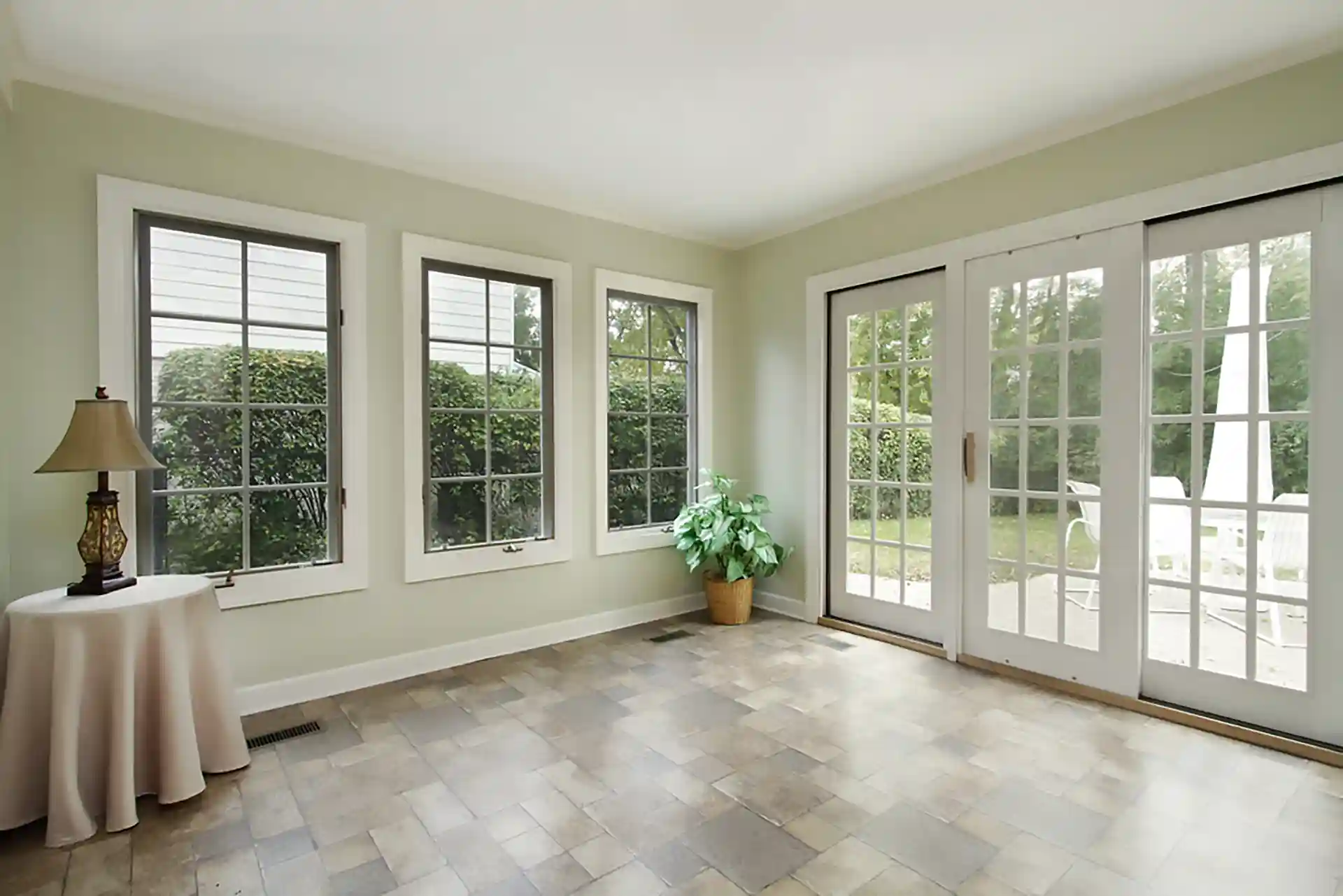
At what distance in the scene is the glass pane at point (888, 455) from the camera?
3996mm

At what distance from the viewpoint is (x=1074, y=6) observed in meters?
2.24

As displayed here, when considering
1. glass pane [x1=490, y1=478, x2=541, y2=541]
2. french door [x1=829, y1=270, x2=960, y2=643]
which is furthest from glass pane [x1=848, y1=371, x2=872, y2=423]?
glass pane [x1=490, y1=478, x2=541, y2=541]

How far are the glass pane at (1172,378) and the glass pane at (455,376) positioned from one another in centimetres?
326

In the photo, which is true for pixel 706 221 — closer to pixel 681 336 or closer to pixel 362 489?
pixel 681 336

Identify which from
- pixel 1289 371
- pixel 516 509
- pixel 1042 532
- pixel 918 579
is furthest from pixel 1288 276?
pixel 516 509

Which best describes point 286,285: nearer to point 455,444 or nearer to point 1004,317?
point 455,444

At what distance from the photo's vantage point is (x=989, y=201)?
3.48m

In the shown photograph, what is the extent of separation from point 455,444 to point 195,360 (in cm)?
120

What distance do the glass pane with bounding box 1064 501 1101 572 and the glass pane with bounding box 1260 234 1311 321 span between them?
3.32 ft

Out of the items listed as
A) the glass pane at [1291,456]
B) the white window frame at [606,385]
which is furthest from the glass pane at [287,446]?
the glass pane at [1291,456]

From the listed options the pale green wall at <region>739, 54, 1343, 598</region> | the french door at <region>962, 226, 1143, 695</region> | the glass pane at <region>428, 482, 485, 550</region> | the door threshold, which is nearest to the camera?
the pale green wall at <region>739, 54, 1343, 598</region>

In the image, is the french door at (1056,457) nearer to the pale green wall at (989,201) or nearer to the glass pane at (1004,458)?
Result: the glass pane at (1004,458)

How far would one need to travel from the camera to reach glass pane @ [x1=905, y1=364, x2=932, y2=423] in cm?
383

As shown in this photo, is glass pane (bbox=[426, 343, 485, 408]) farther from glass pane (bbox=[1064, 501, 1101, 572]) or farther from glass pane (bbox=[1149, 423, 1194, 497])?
glass pane (bbox=[1149, 423, 1194, 497])
